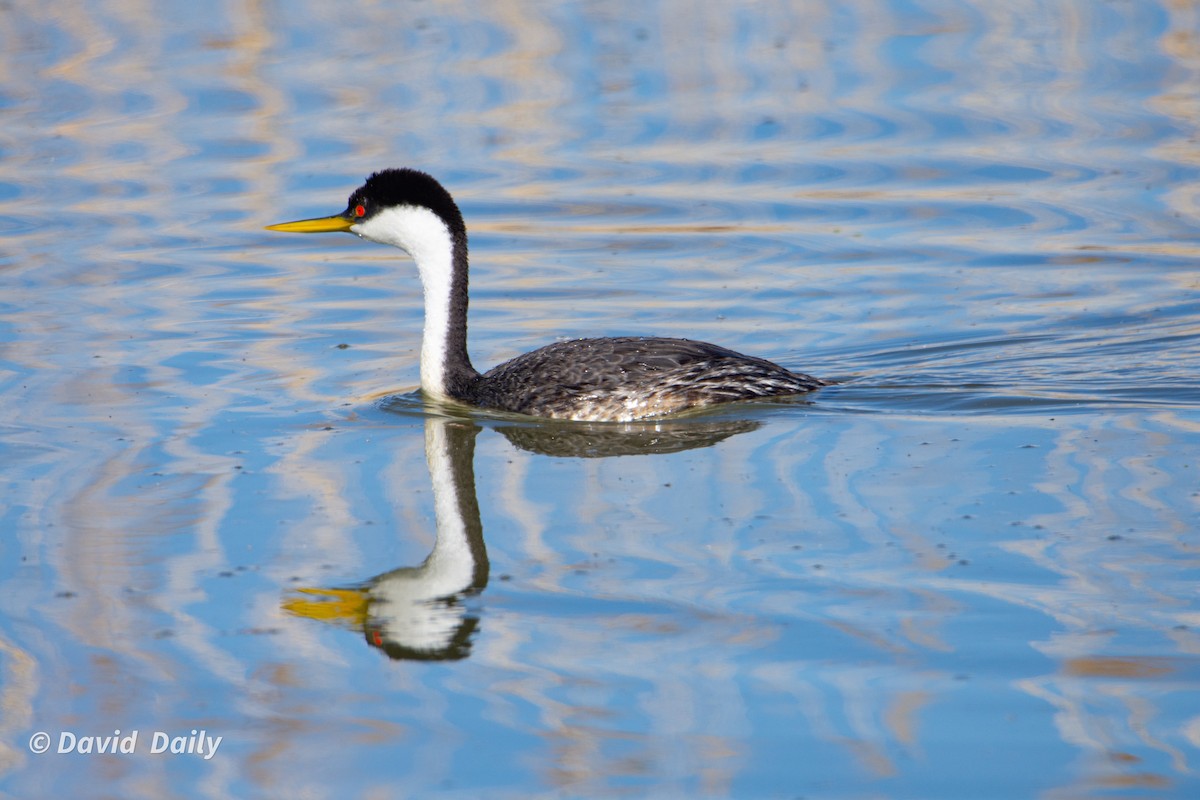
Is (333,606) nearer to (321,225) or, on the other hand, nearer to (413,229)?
(413,229)

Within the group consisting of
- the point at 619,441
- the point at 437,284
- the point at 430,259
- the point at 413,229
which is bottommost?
the point at 619,441

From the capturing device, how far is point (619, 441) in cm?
923

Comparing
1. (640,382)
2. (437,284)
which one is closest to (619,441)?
(640,382)

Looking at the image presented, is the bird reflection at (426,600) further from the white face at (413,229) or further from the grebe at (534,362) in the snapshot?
→ the white face at (413,229)

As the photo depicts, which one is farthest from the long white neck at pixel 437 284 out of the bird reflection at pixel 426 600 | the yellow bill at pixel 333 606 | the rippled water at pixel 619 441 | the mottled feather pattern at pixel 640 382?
the yellow bill at pixel 333 606

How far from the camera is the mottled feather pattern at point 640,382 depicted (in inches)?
374

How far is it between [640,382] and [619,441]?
42 cm

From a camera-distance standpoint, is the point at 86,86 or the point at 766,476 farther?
the point at 86,86

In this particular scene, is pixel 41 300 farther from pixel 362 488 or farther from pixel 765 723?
pixel 765 723

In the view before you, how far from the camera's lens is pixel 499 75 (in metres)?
18.7

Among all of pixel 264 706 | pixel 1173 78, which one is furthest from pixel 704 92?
pixel 264 706

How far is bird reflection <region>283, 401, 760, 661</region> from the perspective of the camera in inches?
263

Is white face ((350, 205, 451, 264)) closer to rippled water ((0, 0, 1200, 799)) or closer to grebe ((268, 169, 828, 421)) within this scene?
grebe ((268, 169, 828, 421))

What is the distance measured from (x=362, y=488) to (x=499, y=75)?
36.0 feet
